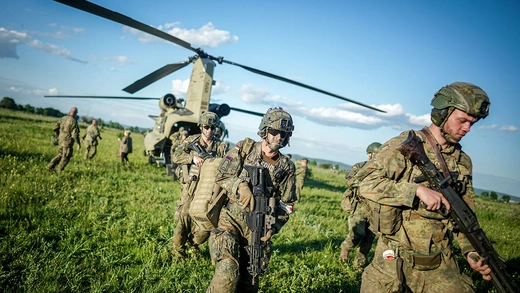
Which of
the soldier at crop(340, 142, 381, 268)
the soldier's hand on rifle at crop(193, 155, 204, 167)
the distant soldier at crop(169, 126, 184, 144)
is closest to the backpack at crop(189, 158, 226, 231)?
the soldier's hand on rifle at crop(193, 155, 204, 167)

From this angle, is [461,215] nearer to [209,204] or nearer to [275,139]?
[275,139]

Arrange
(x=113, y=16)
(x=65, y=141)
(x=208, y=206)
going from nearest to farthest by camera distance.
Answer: (x=208, y=206) → (x=113, y=16) → (x=65, y=141)

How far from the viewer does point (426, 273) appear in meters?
2.55

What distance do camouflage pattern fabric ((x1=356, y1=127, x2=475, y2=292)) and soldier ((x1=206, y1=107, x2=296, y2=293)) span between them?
1103 mm

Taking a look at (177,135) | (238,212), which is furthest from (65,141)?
(238,212)

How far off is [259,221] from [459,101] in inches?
89.2

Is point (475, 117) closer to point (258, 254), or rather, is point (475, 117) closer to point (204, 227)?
point (258, 254)

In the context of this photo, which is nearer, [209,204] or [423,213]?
[423,213]

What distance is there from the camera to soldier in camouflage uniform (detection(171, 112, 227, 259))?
15.2 feet

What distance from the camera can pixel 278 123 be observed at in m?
3.39

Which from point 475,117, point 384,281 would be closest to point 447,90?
point 475,117

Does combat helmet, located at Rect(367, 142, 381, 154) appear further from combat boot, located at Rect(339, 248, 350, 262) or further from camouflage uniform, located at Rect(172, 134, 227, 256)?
camouflage uniform, located at Rect(172, 134, 227, 256)

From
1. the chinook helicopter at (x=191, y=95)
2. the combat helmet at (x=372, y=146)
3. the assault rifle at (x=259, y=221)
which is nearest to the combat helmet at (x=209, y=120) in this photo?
the assault rifle at (x=259, y=221)

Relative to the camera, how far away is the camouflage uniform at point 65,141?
9.01 metres
